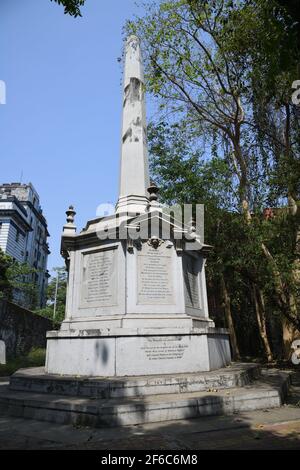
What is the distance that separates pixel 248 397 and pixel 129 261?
3.38m

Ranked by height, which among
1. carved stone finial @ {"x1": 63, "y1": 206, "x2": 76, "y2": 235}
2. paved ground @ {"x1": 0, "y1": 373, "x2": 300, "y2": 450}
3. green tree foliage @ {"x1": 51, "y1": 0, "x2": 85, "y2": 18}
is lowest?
paved ground @ {"x1": 0, "y1": 373, "x2": 300, "y2": 450}

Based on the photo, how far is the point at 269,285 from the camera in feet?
46.4

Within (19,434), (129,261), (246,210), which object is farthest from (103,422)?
(246,210)

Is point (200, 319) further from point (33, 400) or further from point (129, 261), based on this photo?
point (33, 400)


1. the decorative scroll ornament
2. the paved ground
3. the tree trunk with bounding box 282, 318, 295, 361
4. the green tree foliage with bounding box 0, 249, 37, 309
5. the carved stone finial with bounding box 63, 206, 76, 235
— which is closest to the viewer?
the paved ground

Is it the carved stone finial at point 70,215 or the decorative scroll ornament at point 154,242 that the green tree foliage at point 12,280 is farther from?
the decorative scroll ornament at point 154,242

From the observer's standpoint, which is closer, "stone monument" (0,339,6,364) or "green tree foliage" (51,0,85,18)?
"green tree foliage" (51,0,85,18)

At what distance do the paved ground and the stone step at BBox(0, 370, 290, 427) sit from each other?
145 mm

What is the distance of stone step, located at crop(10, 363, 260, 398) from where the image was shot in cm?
568

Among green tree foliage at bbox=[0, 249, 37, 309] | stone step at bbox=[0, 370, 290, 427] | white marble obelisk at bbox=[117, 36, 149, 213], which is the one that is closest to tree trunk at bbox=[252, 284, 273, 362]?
white marble obelisk at bbox=[117, 36, 149, 213]

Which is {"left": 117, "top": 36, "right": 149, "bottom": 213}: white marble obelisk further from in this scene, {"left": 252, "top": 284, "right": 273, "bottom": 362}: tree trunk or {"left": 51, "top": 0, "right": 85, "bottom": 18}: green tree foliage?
{"left": 252, "top": 284, "right": 273, "bottom": 362}: tree trunk

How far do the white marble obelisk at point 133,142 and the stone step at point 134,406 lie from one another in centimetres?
427

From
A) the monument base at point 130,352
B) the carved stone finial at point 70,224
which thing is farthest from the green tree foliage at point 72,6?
the monument base at point 130,352

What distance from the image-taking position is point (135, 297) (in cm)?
733
